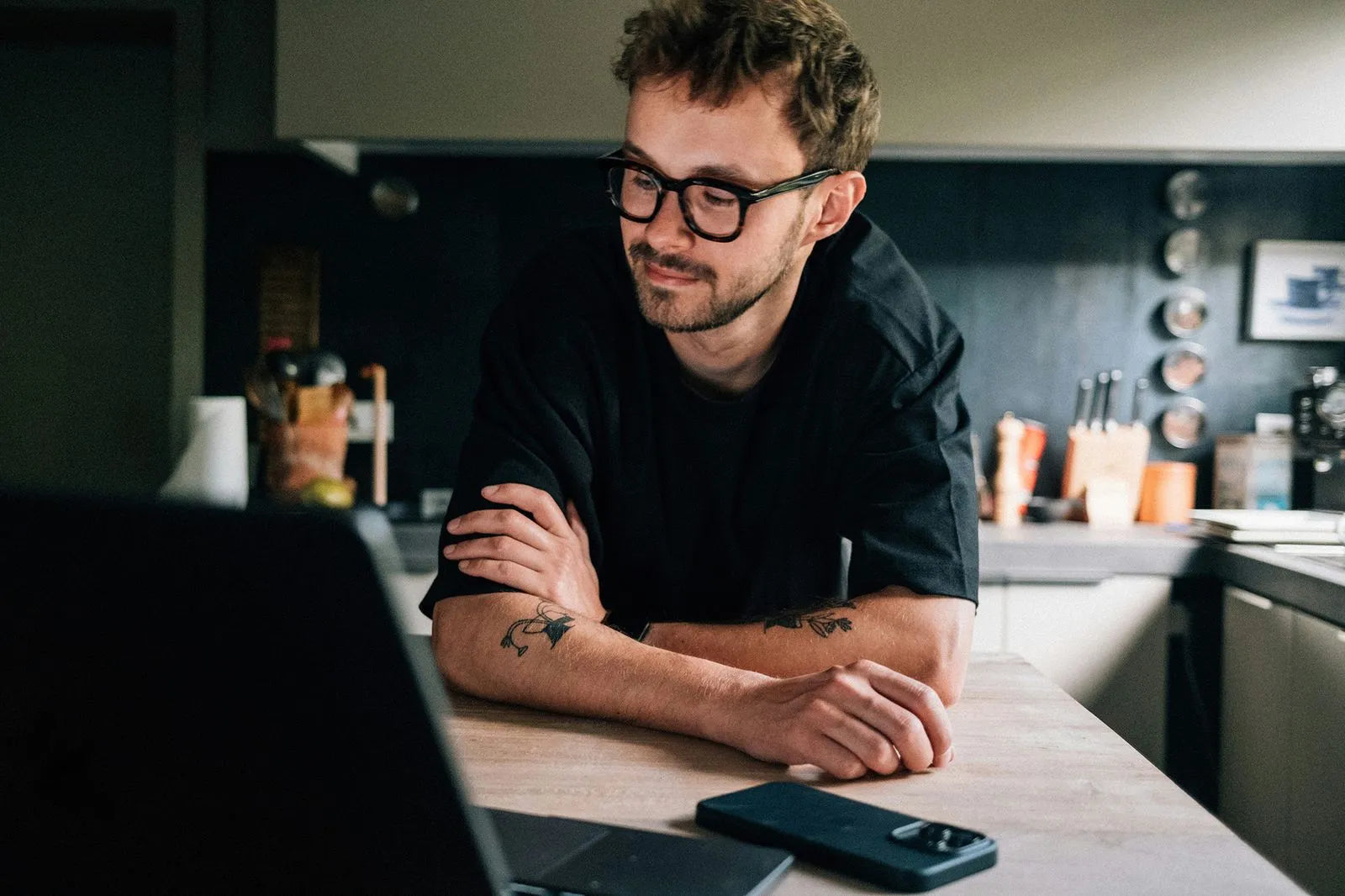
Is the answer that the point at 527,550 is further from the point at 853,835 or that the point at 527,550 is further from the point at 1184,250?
the point at 1184,250

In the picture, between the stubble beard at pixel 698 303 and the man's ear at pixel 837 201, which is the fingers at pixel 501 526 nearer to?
the stubble beard at pixel 698 303

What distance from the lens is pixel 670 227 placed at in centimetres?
122

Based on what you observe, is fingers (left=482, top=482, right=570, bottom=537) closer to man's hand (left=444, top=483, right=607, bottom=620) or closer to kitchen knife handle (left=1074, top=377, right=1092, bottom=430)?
man's hand (left=444, top=483, right=607, bottom=620)

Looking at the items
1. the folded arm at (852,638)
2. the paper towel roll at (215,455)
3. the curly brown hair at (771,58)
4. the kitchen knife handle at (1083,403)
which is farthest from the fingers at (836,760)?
the kitchen knife handle at (1083,403)

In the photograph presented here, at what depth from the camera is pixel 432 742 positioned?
38cm

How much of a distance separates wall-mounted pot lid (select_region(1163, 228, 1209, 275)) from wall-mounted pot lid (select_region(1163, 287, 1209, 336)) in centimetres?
6

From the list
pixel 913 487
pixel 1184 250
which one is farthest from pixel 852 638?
pixel 1184 250

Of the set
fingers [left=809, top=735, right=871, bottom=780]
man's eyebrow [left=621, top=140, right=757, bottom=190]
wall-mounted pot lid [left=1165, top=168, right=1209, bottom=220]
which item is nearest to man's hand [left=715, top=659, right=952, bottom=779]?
fingers [left=809, top=735, right=871, bottom=780]

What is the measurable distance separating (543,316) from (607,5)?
135 cm

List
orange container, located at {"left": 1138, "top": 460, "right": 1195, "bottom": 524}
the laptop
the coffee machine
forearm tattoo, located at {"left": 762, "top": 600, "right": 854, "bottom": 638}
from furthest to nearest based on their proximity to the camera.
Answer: orange container, located at {"left": 1138, "top": 460, "right": 1195, "bottom": 524}
the coffee machine
forearm tattoo, located at {"left": 762, "top": 600, "right": 854, "bottom": 638}
the laptop

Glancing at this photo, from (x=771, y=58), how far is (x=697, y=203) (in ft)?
0.58

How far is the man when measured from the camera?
3.73 ft

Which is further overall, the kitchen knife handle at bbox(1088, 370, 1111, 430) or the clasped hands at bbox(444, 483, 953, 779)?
the kitchen knife handle at bbox(1088, 370, 1111, 430)

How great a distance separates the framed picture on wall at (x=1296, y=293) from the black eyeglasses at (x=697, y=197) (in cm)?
217
